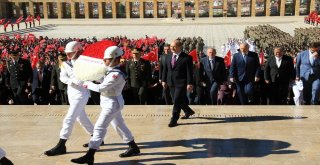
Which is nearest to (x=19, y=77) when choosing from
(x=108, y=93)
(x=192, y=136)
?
(x=192, y=136)

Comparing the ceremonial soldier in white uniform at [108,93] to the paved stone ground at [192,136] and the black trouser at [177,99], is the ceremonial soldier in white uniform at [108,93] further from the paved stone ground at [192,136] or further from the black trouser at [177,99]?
the black trouser at [177,99]

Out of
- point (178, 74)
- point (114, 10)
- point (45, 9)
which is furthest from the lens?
point (114, 10)

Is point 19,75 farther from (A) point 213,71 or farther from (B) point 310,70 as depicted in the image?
(B) point 310,70

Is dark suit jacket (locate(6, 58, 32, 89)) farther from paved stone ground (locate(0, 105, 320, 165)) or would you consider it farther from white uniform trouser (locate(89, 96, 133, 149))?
white uniform trouser (locate(89, 96, 133, 149))

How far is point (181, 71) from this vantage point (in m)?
7.23

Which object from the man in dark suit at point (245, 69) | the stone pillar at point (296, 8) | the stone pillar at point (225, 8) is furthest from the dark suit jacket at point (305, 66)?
the stone pillar at point (296, 8)

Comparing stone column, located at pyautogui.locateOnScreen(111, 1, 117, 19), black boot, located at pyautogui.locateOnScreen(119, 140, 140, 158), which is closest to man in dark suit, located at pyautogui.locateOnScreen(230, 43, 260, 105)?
black boot, located at pyautogui.locateOnScreen(119, 140, 140, 158)

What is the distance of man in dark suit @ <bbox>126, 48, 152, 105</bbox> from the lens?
8.95m

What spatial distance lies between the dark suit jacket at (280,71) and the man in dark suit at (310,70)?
0.18 meters

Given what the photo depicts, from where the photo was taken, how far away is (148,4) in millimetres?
65500

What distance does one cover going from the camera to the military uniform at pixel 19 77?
941cm

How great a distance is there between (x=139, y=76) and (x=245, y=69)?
2356mm

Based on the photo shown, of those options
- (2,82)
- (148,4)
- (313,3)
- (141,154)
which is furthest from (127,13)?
(141,154)

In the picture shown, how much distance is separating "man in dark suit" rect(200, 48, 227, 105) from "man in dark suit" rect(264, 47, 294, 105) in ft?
3.21
